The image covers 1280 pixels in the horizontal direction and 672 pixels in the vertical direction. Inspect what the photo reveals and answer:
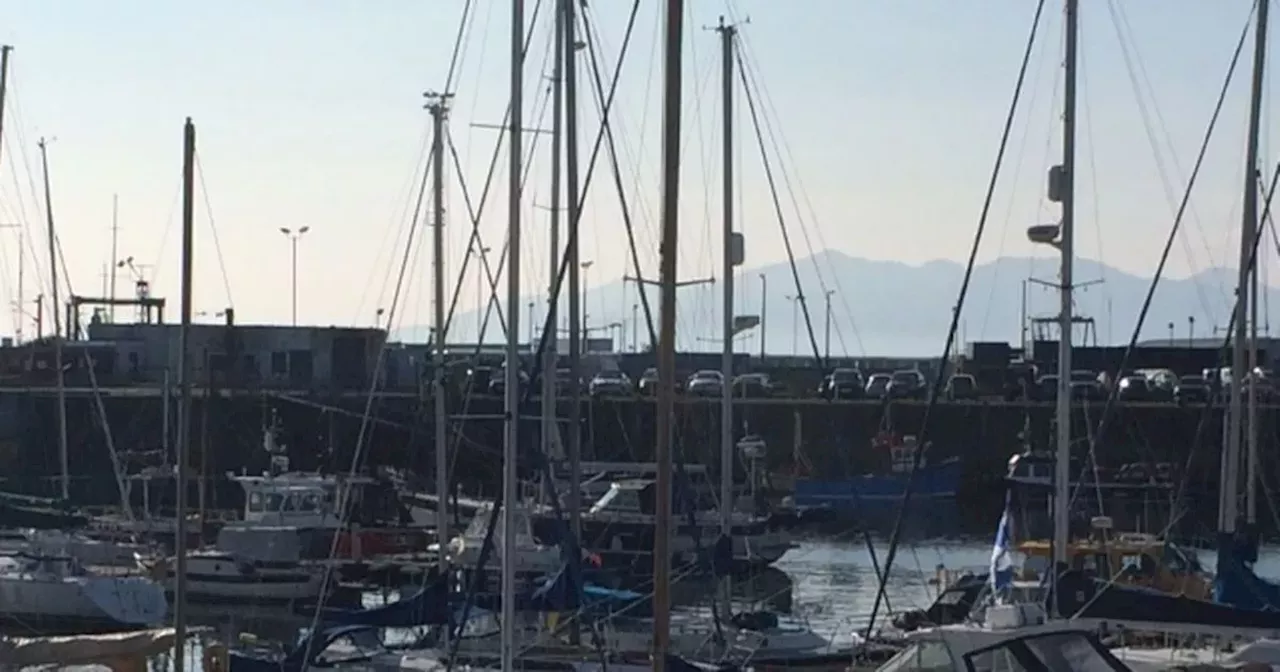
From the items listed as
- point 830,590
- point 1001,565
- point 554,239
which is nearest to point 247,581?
point 830,590

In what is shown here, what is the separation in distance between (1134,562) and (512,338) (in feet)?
50.4

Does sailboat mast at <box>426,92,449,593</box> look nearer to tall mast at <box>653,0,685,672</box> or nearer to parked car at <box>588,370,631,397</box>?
tall mast at <box>653,0,685,672</box>

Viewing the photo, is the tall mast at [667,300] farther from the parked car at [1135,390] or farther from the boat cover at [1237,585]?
the parked car at [1135,390]

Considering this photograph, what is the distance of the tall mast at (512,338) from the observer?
20.8 m

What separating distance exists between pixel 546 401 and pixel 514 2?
8.38 meters

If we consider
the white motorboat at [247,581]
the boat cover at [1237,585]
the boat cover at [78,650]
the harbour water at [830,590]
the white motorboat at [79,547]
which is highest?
the boat cover at [1237,585]

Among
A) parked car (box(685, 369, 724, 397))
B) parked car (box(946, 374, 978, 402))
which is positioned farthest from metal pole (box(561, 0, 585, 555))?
parked car (box(946, 374, 978, 402))

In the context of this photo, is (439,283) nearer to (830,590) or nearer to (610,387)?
(830,590)

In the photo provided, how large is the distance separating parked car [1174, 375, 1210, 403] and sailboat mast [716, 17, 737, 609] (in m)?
43.4

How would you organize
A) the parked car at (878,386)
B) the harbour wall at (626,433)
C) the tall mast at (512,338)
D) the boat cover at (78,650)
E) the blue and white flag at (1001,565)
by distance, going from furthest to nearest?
the parked car at (878,386), the harbour wall at (626,433), the blue and white flag at (1001,565), the boat cover at (78,650), the tall mast at (512,338)

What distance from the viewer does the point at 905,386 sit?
81.5 metres

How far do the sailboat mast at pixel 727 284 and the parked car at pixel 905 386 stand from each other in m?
44.5

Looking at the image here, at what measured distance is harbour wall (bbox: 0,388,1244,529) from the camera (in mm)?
65875

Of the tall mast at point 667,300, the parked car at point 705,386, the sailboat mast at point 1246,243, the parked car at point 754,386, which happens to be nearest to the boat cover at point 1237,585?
the sailboat mast at point 1246,243
